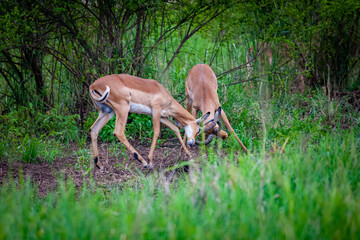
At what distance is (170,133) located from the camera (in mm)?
7477

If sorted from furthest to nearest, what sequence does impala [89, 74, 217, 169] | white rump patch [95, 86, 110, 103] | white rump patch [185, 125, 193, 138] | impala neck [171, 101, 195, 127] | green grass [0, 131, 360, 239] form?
impala neck [171, 101, 195, 127] < white rump patch [185, 125, 193, 138] < impala [89, 74, 217, 169] < white rump patch [95, 86, 110, 103] < green grass [0, 131, 360, 239]

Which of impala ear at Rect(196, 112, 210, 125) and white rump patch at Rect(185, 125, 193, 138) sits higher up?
impala ear at Rect(196, 112, 210, 125)

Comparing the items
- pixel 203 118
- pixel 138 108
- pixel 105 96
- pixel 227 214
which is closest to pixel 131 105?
pixel 138 108

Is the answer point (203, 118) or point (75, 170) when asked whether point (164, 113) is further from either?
point (75, 170)

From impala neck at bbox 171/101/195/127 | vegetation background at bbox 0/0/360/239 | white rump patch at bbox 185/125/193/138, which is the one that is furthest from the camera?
impala neck at bbox 171/101/195/127

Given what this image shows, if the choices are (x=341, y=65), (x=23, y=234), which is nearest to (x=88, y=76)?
(x=23, y=234)

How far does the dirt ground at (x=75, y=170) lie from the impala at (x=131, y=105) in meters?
0.21

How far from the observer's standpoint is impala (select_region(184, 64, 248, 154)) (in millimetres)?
6226

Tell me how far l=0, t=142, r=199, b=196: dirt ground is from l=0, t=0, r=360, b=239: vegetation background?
0.51 feet

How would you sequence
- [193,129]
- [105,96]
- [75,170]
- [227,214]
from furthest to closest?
[193,129]
[105,96]
[75,170]
[227,214]

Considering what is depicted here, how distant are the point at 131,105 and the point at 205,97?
1.30 metres

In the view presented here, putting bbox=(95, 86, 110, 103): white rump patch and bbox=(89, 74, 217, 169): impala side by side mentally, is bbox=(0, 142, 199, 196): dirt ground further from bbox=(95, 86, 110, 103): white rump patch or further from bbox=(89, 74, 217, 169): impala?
bbox=(95, 86, 110, 103): white rump patch

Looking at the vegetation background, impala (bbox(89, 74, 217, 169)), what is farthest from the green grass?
impala (bbox(89, 74, 217, 169))

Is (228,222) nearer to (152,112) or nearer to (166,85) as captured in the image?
(152,112)
